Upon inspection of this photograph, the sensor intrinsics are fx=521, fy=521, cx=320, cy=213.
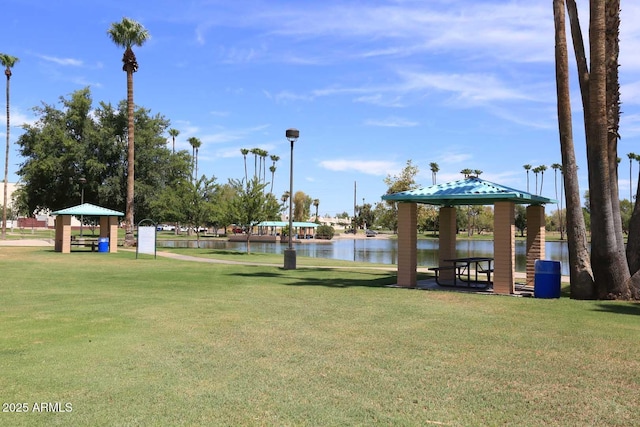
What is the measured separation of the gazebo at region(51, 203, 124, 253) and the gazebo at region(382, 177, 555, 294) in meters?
20.2

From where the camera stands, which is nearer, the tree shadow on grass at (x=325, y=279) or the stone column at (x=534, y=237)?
the tree shadow on grass at (x=325, y=279)

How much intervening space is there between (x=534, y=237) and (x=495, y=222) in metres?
2.94

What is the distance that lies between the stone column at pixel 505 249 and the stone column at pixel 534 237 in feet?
7.68

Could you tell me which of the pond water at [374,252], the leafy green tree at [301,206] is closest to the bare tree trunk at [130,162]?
the pond water at [374,252]

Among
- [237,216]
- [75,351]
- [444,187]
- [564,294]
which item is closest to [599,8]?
[444,187]

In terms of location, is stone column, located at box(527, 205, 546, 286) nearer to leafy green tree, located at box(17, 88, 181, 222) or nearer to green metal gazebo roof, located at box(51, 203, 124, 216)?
green metal gazebo roof, located at box(51, 203, 124, 216)

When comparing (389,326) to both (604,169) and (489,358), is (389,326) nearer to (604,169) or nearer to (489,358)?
(489,358)

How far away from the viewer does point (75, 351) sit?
686 cm

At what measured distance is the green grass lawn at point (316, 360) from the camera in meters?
4.83

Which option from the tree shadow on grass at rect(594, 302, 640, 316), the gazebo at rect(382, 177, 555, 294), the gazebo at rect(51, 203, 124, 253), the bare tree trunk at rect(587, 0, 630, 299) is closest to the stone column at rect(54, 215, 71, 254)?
the gazebo at rect(51, 203, 124, 253)

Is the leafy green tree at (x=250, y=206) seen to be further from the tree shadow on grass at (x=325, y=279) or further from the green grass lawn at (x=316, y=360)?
the green grass lawn at (x=316, y=360)

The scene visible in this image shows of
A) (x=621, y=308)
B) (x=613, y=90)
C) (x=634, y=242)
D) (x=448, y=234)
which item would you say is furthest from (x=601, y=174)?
(x=448, y=234)

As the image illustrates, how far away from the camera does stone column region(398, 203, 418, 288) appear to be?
50.2 feet

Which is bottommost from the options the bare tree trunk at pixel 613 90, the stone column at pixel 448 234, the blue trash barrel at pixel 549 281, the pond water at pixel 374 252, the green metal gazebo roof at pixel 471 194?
the pond water at pixel 374 252
